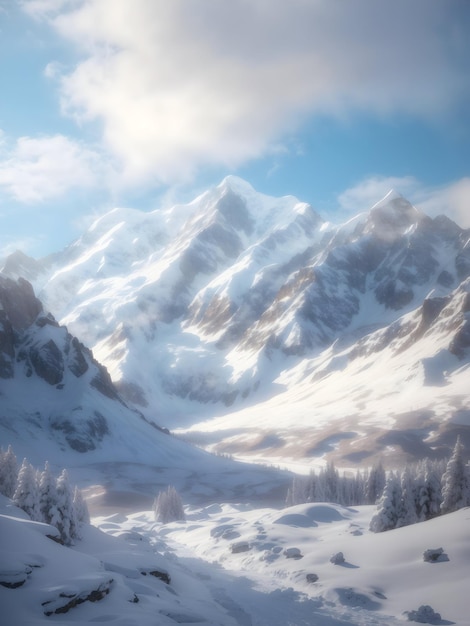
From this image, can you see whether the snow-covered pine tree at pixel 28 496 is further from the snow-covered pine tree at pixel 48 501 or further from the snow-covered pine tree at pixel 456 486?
the snow-covered pine tree at pixel 456 486

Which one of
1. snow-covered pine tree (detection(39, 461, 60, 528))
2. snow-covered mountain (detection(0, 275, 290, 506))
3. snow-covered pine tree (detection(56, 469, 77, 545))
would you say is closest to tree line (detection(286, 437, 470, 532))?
snow-covered pine tree (detection(56, 469, 77, 545))

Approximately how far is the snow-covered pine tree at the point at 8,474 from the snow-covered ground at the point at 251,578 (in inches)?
763

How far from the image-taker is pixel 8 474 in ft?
236

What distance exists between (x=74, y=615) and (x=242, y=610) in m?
16.3

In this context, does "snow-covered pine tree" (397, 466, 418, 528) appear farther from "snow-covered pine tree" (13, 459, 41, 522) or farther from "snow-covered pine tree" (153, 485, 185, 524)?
"snow-covered pine tree" (153, 485, 185, 524)

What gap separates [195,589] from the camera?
39844mm

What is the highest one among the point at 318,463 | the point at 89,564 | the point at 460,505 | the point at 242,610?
the point at 318,463

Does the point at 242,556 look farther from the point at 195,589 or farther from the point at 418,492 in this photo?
the point at 418,492

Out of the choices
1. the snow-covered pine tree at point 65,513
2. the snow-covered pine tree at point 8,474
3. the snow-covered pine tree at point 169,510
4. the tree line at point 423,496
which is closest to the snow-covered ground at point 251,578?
the snow-covered pine tree at point 65,513

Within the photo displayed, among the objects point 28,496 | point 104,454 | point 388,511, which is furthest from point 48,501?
point 104,454

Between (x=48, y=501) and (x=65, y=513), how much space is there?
282 cm

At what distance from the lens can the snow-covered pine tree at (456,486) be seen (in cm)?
5831

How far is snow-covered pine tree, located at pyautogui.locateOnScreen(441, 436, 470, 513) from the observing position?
5831 centimetres

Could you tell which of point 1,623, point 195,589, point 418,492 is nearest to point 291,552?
point 195,589
